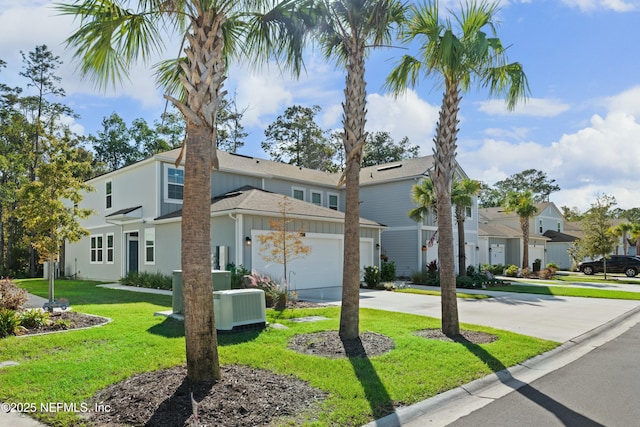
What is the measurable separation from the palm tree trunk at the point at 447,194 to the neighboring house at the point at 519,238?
2419 cm

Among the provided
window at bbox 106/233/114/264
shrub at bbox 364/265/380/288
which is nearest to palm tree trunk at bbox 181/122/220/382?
shrub at bbox 364/265/380/288

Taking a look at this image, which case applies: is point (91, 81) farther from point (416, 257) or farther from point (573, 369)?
Answer: point (416, 257)

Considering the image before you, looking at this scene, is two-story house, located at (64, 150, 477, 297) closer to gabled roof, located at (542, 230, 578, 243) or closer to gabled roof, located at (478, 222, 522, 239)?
gabled roof, located at (478, 222, 522, 239)

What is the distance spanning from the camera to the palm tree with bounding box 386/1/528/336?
27.0ft

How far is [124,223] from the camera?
21.8 m

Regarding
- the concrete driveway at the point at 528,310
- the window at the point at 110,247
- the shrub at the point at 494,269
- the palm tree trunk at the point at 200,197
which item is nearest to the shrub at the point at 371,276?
the concrete driveway at the point at 528,310

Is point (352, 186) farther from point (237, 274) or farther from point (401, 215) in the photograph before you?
point (401, 215)

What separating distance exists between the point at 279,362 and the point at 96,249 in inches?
851

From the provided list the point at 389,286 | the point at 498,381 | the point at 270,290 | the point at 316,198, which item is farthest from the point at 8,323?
the point at 316,198

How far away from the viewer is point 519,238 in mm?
35219

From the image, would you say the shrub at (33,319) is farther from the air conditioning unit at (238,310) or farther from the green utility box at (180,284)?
the air conditioning unit at (238,310)

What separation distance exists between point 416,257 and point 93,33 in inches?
832

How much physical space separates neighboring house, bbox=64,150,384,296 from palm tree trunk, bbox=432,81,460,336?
843cm

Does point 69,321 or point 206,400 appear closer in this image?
point 206,400
